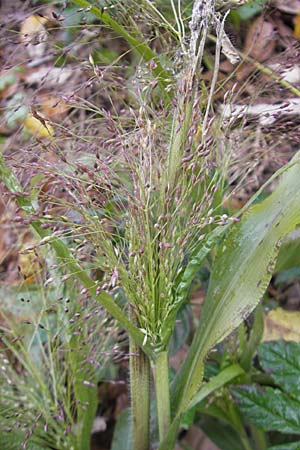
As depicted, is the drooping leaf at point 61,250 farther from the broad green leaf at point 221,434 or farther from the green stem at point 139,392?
the broad green leaf at point 221,434

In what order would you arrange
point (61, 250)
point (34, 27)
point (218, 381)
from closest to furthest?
1. point (61, 250)
2. point (218, 381)
3. point (34, 27)

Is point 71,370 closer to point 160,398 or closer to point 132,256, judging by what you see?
point 160,398

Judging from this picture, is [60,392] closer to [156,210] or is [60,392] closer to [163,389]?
[163,389]

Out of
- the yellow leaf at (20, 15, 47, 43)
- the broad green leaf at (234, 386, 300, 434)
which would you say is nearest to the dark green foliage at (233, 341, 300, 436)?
the broad green leaf at (234, 386, 300, 434)

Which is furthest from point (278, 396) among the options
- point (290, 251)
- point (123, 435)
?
point (123, 435)

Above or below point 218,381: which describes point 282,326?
below

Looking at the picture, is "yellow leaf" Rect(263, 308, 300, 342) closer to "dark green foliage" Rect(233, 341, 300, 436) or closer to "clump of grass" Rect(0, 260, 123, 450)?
"dark green foliage" Rect(233, 341, 300, 436)

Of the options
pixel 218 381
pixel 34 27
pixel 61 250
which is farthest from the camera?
pixel 34 27
